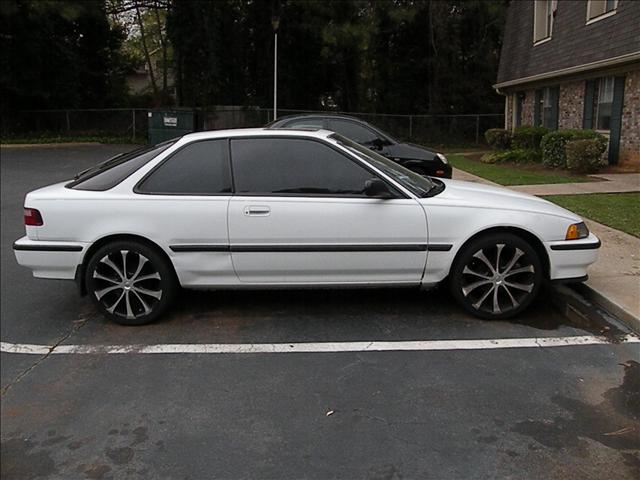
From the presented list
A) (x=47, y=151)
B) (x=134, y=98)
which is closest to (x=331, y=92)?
(x=134, y=98)

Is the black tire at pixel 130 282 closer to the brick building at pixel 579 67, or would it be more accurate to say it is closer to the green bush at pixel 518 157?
the brick building at pixel 579 67

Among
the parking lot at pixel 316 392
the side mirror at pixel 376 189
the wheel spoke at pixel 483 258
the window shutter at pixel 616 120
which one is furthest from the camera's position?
the window shutter at pixel 616 120

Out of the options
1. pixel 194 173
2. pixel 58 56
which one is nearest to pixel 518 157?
pixel 194 173

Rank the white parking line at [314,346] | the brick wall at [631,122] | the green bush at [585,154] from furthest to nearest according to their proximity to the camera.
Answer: the brick wall at [631,122], the green bush at [585,154], the white parking line at [314,346]

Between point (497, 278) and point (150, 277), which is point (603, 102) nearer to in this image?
point (497, 278)

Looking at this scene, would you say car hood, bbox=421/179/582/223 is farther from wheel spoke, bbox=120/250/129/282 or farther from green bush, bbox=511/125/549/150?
green bush, bbox=511/125/549/150

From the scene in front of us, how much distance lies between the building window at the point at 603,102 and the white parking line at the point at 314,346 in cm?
1284

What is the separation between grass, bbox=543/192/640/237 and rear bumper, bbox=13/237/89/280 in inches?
252

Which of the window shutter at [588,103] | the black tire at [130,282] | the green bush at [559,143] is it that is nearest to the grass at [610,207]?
the green bush at [559,143]

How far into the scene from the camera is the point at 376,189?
4508 millimetres

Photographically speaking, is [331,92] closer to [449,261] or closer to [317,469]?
[449,261]

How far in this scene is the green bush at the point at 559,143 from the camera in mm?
13992

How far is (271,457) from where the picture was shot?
9.72ft

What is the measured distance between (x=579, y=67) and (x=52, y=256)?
49.4ft
